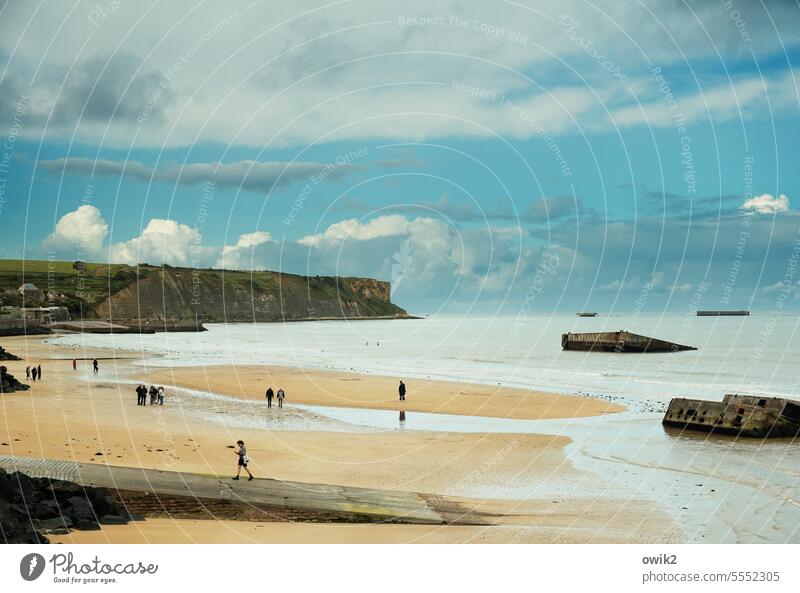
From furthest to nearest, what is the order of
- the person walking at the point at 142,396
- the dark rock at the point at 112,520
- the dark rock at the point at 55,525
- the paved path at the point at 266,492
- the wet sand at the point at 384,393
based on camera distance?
the wet sand at the point at 384,393 → the person walking at the point at 142,396 → the paved path at the point at 266,492 → the dark rock at the point at 112,520 → the dark rock at the point at 55,525

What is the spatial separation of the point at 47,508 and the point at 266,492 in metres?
5.23

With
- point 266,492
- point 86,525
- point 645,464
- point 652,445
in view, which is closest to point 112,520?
point 86,525

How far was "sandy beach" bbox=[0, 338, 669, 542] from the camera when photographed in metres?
17.8

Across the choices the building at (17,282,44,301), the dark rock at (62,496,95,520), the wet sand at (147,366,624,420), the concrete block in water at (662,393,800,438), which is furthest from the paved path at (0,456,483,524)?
the building at (17,282,44,301)

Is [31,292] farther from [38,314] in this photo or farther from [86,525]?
[86,525]

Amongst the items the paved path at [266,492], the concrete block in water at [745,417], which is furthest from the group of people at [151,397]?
the concrete block in water at [745,417]

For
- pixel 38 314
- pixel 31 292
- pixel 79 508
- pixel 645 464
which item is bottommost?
pixel 645 464

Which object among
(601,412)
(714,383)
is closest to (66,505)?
(601,412)

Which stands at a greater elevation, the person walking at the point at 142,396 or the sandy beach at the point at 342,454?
the person walking at the point at 142,396

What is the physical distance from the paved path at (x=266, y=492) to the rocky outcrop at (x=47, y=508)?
864 millimetres

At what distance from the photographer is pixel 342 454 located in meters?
28.6

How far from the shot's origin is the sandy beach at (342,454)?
58.4ft

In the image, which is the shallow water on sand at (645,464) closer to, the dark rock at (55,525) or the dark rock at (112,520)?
the dark rock at (112,520)

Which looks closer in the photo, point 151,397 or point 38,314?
point 151,397
